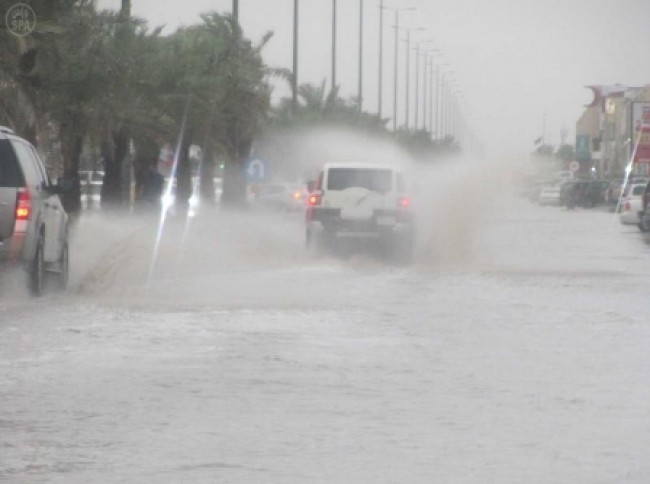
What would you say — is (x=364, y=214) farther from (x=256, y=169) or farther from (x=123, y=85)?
(x=256, y=169)

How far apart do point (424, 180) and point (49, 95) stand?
27.0 meters

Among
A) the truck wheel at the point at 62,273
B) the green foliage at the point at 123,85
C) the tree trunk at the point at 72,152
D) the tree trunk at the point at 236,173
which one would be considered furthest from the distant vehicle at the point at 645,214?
the truck wheel at the point at 62,273

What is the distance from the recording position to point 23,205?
778 inches

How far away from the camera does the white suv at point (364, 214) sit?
106 feet

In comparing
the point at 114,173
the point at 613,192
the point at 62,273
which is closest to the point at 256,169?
the point at 114,173

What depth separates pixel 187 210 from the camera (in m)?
56.6

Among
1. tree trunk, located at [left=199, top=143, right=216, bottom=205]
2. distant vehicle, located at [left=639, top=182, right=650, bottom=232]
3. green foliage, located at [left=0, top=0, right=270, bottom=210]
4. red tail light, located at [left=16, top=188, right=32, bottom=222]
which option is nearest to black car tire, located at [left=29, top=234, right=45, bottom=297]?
red tail light, located at [left=16, top=188, right=32, bottom=222]

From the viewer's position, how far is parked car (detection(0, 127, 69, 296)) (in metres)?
19.4

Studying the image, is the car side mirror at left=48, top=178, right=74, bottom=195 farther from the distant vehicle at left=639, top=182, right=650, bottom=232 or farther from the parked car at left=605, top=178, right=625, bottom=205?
the parked car at left=605, top=178, right=625, bottom=205

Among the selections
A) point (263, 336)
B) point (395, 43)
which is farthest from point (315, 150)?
point (263, 336)

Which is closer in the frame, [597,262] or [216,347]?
[216,347]

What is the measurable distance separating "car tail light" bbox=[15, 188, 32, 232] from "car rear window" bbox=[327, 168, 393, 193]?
13249mm

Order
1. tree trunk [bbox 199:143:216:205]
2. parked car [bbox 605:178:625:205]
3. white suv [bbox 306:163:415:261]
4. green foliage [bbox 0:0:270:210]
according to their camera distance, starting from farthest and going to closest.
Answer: parked car [bbox 605:178:625:205]
tree trunk [bbox 199:143:216:205]
green foliage [bbox 0:0:270:210]
white suv [bbox 306:163:415:261]

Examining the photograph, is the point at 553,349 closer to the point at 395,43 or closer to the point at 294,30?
the point at 294,30
